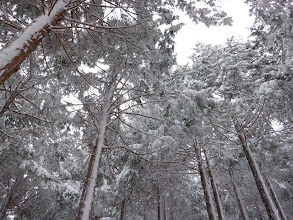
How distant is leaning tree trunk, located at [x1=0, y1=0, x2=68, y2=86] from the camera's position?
2.08m

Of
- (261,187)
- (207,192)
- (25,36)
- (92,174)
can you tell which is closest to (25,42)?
(25,36)

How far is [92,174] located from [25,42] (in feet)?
9.62

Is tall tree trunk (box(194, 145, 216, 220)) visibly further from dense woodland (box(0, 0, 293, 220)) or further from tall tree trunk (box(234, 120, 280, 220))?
tall tree trunk (box(234, 120, 280, 220))

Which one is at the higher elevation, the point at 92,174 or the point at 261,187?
the point at 261,187

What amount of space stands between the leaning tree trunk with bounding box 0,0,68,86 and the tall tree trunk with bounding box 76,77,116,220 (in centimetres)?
262

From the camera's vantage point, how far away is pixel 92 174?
13.2 feet

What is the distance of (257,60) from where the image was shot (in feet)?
27.5

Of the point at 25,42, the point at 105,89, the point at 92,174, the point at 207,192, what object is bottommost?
the point at 92,174

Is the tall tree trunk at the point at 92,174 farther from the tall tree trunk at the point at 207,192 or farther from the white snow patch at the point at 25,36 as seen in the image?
the tall tree trunk at the point at 207,192

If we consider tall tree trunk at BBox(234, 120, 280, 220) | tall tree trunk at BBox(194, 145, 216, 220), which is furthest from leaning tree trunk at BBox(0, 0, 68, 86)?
tall tree trunk at BBox(234, 120, 280, 220)

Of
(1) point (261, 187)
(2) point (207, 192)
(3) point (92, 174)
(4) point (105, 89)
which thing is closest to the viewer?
(3) point (92, 174)

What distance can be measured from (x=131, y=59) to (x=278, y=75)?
5.38 metres

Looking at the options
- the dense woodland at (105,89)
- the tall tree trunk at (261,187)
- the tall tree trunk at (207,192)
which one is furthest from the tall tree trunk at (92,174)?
the tall tree trunk at (261,187)

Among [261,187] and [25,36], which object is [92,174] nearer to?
[25,36]
